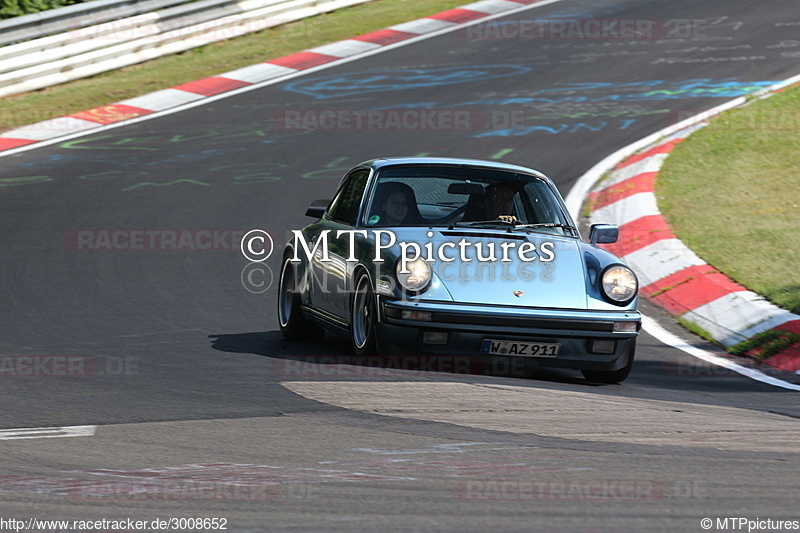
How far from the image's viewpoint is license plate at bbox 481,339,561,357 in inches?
272

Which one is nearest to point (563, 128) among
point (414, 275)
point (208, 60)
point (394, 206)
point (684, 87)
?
point (684, 87)

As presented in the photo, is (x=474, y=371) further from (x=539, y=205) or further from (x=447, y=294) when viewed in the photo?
(x=539, y=205)

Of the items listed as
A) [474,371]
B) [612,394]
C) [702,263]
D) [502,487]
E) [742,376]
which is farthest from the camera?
[702,263]

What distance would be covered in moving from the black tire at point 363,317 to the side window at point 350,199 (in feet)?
2.42

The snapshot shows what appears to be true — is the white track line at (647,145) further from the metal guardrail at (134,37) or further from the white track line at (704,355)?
the metal guardrail at (134,37)

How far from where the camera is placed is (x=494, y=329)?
6895 mm

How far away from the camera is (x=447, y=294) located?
7008 millimetres

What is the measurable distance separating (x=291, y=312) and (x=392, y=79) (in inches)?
389

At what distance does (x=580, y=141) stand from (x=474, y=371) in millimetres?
8325

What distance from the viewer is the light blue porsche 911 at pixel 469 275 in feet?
22.8

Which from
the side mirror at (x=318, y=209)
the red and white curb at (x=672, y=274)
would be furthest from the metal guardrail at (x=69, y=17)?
the side mirror at (x=318, y=209)

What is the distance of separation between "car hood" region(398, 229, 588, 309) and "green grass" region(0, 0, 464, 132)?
33.0ft

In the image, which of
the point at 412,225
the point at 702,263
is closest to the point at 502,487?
the point at 412,225

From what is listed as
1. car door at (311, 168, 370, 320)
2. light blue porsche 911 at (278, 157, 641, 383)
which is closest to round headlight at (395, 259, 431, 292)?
light blue porsche 911 at (278, 157, 641, 383)
